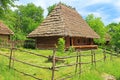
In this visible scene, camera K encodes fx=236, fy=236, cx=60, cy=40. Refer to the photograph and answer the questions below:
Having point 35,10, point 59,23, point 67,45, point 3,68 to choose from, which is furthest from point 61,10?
point 35,10

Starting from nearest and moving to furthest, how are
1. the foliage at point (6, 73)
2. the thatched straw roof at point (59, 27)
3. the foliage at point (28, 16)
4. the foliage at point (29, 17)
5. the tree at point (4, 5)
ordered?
the foliage at point (6, 73)
the tree at point (4, 5)
the thatched straw roof at point (59, 27)
the foliage at point (29, 17)
the foliage at point (28, 16)

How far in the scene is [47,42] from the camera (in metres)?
30.0

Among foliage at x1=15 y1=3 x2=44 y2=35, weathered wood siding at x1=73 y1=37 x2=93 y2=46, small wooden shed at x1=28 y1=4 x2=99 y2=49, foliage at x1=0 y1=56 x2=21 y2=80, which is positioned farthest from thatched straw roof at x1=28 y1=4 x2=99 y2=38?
foliage at x1=15 y1=3 x2=44 y2=35

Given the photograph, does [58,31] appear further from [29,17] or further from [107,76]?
[29,17]

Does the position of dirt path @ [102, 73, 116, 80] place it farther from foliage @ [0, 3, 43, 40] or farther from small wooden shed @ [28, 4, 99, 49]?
foliage @ [0, 3, 43, 40]

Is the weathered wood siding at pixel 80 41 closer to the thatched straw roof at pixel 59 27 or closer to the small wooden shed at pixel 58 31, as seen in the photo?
the small wooden shed at pixel 58 31

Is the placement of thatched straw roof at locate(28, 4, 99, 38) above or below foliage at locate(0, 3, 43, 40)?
below

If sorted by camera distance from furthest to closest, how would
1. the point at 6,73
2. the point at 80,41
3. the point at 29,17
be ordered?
the point at 29,17
the point at 80,41
the point at 6,73

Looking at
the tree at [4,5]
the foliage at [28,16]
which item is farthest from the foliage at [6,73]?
the foliage at [28,16]

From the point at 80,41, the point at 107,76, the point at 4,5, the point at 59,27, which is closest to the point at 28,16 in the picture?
the point at 80,41

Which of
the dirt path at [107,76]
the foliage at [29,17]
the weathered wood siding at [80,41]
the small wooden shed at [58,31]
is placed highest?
the foliage at [29,17]

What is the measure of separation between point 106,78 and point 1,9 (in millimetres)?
12943

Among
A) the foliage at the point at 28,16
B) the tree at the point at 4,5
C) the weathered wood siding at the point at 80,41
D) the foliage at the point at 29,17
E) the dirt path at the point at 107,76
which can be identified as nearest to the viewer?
the dirt path at the point at 107,76

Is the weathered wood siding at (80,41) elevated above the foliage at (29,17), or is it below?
below
